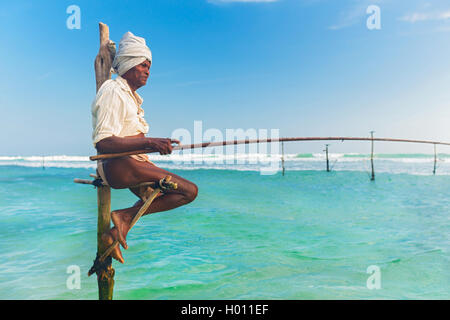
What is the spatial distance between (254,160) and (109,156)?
67173mm

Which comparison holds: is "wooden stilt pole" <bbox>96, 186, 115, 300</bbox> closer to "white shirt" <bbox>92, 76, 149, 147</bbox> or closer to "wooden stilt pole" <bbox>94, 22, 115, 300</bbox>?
"wooden stilt pole" <bbox>94, 22, 115, 300</bbox>

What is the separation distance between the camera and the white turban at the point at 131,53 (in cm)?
235

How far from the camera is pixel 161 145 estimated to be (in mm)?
2291

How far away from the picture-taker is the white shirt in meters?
2.26

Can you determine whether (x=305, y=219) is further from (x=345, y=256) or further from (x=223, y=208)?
(x=345, y=256)

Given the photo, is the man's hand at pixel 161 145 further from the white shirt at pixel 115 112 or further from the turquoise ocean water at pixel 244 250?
the turquoise ocean water at pixel 244 250

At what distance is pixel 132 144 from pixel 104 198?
3.06 ft

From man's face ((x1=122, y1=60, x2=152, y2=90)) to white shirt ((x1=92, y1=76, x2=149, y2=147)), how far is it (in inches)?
1.8

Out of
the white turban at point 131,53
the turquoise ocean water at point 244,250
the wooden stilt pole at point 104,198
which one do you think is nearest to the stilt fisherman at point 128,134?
the white turban at point 131,53

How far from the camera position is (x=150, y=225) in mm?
14180

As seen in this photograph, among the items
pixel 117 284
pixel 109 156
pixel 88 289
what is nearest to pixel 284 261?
pixel 117 284

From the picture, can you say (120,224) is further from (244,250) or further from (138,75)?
(244,250)

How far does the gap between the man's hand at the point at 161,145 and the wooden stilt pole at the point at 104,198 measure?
89cm
